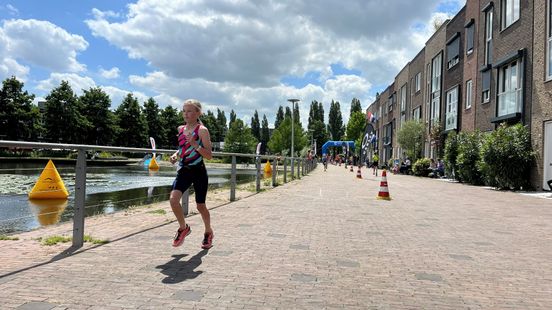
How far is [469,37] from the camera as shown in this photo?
26.2 meters

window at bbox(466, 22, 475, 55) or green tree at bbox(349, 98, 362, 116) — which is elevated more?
green tree at bbox(349, 98, 362, 116)

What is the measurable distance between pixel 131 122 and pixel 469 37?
58.4 m

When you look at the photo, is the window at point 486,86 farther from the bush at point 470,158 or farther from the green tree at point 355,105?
the green tree at point 355,105

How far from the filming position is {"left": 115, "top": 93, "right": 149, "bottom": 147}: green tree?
2864 inches

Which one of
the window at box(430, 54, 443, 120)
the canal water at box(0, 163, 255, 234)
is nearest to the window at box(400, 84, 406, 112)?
the window at box(430, 54, 443, 120)

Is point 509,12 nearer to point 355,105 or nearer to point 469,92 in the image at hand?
point 469,92

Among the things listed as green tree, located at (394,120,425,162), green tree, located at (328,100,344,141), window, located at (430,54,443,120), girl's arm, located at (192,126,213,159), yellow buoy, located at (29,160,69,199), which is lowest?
yellow buoy, located at (29,160,69,199)

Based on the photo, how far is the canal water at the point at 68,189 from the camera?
546 cm

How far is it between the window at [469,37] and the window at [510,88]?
5035 millimetres

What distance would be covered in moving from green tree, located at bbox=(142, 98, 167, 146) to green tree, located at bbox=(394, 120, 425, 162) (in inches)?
2178

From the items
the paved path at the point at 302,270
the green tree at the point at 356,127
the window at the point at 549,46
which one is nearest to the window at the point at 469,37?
the window at the point at 549,46

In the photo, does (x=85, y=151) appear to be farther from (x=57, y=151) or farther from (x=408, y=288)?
(x=408, y=288)

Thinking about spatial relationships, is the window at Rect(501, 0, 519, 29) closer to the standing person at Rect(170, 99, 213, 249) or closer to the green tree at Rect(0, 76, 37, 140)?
the standing person at Rect(170, 99, 213, 249)

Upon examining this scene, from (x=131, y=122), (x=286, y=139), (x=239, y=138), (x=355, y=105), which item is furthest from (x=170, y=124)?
(x=355, y=105)
